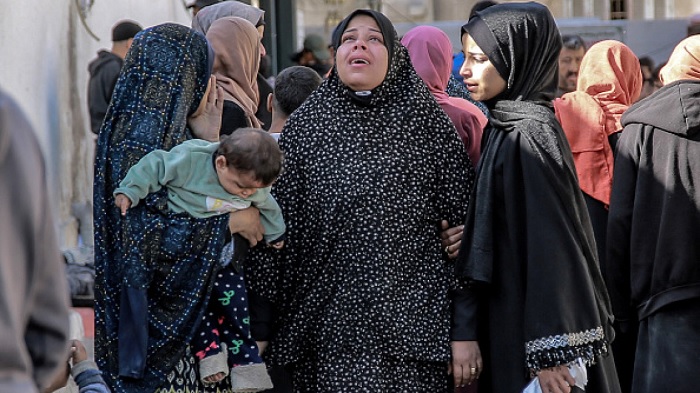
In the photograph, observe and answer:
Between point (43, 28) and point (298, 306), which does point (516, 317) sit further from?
point (43, 28)

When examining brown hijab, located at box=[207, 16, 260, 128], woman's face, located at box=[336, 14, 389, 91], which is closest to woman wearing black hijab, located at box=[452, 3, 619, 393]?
A: woman's face, located at box=[336, 14, 389, 91]

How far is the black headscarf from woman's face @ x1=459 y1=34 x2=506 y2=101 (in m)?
0.02

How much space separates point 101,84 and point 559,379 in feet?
13.4

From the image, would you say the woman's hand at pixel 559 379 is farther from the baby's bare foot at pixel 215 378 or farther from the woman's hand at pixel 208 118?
the woman's hand at pixel 208 118

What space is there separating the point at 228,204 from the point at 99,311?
524 mm

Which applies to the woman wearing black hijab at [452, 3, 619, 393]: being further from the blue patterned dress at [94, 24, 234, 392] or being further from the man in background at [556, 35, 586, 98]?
the man in background at [556, 35, 586, 98]

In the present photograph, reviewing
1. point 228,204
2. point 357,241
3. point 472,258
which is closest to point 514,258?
point 472,258

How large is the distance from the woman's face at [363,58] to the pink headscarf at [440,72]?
69cm

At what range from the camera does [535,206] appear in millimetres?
4148

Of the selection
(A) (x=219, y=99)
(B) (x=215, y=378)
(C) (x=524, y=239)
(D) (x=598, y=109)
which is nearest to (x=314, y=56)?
(D) (x=598, y=109)

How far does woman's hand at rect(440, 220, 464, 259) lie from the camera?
4.33 m

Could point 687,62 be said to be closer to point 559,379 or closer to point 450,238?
point 450,238

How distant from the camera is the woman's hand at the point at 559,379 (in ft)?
13.4

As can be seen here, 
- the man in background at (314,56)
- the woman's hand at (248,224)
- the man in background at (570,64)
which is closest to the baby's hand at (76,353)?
the woman's hand at (248,224)
